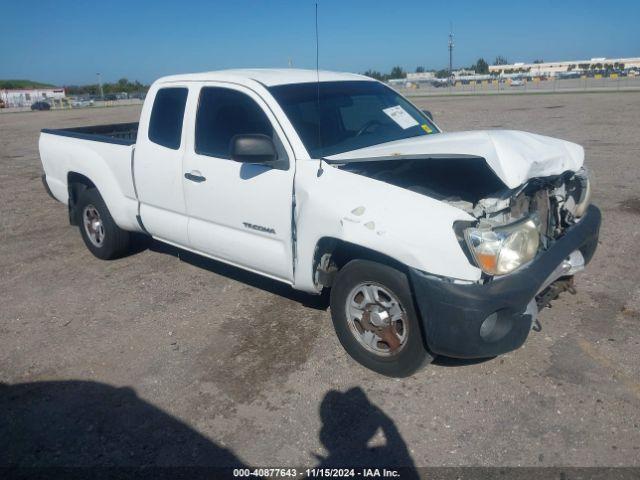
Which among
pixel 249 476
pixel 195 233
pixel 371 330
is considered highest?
pixel 195 233

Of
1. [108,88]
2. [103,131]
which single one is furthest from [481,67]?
[103,131]

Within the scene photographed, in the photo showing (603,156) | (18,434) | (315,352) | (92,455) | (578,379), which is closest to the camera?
(92,455)

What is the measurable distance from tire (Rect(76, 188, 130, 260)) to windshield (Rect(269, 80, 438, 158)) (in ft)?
8.56

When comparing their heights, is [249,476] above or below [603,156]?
below

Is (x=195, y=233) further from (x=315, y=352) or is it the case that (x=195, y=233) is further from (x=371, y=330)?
(x=371, y=330)

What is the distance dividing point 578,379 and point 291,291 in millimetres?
2524

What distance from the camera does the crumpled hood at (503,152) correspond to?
324 centimetres

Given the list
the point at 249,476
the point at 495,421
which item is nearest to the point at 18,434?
the point at 249,476

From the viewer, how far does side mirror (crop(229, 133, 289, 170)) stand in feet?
12.2

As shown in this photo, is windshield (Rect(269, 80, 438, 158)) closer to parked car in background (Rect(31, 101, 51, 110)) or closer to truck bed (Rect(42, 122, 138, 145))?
truck bed (Rect(42, 122, 138, 145))


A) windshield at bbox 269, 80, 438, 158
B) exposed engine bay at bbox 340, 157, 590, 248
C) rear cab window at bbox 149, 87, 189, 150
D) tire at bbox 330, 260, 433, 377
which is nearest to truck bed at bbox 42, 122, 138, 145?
rear cab window at bbox 149, 87, 189, 150

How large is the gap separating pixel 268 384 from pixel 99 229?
11.0 feet

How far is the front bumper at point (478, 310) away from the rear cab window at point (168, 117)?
2.65 meters

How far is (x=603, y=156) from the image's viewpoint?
1122 cm
